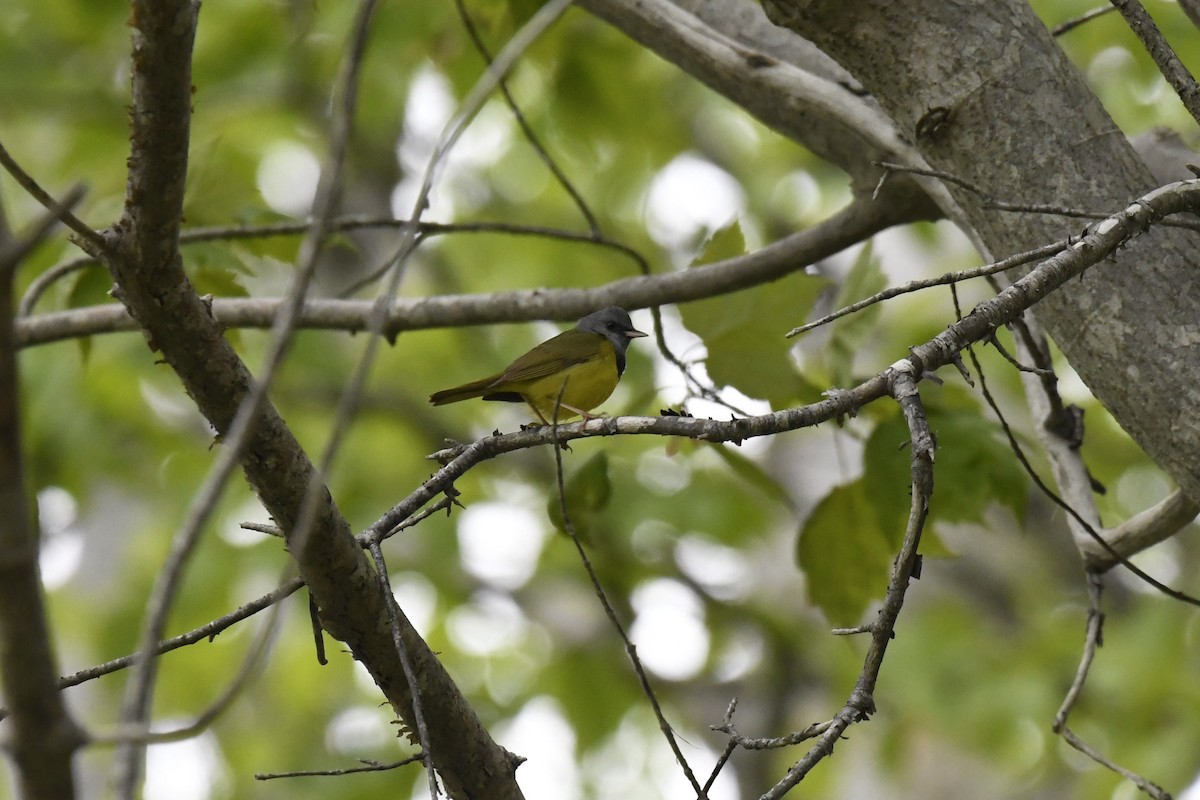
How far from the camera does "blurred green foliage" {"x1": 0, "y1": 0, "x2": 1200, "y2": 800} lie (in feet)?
19.4

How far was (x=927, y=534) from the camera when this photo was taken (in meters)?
3.37

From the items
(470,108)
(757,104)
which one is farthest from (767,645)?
(470,108)

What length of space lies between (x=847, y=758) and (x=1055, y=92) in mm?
10775

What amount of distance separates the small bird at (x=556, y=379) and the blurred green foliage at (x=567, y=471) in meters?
0.78

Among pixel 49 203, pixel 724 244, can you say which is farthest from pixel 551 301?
pixel 49 203

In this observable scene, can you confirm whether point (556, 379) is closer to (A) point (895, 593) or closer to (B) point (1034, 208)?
(B) point (1034, 208)

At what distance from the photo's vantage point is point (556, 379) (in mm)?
4688

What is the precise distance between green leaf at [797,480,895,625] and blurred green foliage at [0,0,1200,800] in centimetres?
1

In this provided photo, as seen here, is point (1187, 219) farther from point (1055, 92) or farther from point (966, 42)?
point (966, 42)

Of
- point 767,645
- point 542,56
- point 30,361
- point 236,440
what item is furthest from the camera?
point 767,645

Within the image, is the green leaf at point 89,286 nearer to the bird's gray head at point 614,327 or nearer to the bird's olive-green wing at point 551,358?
the bird's olive-green wing at point 551,358

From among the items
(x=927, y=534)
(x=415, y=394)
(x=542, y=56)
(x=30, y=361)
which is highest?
(x=415, y=394)

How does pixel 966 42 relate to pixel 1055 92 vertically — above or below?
above

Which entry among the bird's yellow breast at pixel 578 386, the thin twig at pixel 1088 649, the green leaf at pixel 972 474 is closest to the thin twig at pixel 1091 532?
the thin twig at pixel 1088 649
